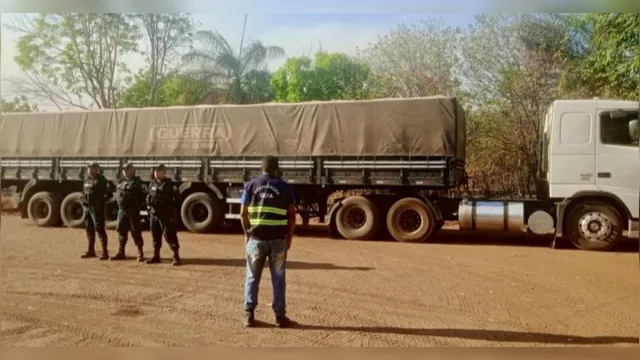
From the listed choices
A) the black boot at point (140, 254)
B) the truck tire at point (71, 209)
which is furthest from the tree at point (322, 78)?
the truck tire at point (71, 209)

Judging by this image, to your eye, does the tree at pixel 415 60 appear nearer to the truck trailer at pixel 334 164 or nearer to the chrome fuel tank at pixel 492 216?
the truck trailer at pixel 334 164

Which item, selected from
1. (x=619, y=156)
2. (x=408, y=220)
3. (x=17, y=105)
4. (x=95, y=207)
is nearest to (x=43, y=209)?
(x=95, y=207)

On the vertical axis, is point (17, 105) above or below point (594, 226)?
above

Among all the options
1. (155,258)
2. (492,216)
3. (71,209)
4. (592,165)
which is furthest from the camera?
(71,209)

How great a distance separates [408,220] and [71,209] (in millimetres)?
5223

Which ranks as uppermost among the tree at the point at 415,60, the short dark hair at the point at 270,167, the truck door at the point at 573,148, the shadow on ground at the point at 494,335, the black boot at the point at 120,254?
the tree at the point at 415,60

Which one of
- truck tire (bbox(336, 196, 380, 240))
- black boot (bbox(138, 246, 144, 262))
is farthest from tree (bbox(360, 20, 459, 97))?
black boot (bbox(138, 246, 144, 262))

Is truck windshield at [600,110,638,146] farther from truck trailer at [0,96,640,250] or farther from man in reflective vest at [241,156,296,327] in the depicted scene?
man in reflective vest at [241,156,296,327]

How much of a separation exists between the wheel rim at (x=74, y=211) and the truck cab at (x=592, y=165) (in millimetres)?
6869

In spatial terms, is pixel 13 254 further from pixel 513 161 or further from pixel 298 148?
pixel 513 161

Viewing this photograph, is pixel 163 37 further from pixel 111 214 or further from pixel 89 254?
pixel 89 254

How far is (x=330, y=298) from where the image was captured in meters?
5.73

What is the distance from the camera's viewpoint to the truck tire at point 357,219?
8.54 meters

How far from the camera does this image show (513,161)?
26.3 ft
